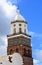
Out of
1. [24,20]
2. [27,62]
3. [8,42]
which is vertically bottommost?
[27,62]

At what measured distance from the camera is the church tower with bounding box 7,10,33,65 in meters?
56.8

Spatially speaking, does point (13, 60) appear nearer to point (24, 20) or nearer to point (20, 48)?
point (20, 48)

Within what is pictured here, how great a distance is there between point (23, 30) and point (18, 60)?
555 cm

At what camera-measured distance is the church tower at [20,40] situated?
56.8 meters

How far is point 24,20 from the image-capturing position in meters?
59.0

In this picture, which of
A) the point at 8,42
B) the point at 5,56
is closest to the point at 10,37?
the point at 8,42

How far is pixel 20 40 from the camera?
5747 centimetres

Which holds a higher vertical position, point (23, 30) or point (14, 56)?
point (23, 30)

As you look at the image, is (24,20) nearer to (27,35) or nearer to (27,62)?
(27,35)

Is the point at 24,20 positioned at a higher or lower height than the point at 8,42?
higher

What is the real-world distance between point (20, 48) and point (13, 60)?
9.35 ft

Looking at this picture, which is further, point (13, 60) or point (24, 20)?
point (24, 20)

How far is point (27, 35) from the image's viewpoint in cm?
5825

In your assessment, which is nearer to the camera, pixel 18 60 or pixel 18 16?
pixel 18 60
